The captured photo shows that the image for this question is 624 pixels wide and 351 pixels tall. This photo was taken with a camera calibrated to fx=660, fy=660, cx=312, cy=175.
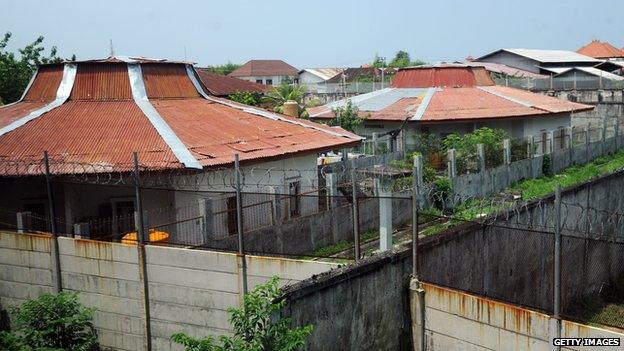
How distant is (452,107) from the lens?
31578mm

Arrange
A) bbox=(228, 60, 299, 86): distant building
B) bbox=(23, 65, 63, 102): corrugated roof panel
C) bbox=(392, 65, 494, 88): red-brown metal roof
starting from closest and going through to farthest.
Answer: bbox=(23, 65, 63, 102): corrugated roof panel
bbox=(392, 65, 494, 88): red-brown metal roof
bbox=(228, 60, 299, 86): distant building

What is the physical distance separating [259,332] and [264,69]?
91893 mm

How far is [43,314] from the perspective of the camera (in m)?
11.5

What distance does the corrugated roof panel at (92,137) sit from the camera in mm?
18000

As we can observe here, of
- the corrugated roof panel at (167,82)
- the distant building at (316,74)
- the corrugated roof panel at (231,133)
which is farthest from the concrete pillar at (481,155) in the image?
the distant building at (316,74)

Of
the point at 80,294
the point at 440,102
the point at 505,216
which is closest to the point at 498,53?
the point at 440,102

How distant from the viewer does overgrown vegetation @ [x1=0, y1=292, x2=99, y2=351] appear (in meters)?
11.1

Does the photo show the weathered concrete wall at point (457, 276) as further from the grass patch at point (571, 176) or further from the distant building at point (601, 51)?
the distant building at point (601, 51)

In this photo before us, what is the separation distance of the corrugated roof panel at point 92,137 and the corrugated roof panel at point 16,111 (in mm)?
1017

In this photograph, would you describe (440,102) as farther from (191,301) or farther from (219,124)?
(191,301)

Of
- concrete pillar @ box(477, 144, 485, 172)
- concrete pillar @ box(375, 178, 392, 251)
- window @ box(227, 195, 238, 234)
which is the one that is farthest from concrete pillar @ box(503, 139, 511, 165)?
concrete pillar @ box(375, 178, 392, 251)

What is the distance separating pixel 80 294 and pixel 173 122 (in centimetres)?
833

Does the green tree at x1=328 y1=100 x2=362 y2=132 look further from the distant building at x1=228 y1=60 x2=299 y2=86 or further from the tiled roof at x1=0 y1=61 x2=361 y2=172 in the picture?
the distant building at x1=228 y1=60 x2=299 y2=86

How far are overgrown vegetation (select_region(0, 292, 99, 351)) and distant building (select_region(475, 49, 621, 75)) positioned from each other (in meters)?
57.7
